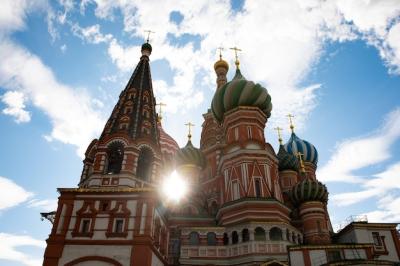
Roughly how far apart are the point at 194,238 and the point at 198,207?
4300 mm

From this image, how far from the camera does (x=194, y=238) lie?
23422mm

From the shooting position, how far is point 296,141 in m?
37.6

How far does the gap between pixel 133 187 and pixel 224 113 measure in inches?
462

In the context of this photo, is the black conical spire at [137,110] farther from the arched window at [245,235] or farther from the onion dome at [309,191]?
the onion dome at [309,191]

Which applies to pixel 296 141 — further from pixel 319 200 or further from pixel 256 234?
pixel 256 234

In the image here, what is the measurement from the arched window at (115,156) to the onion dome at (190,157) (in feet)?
36.7

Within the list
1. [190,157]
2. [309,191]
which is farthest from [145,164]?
[309,191]

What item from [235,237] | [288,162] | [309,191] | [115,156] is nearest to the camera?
[115,156]

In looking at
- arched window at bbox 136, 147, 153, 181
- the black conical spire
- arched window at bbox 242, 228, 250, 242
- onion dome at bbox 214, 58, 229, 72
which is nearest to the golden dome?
onion dome at bbox 214, 58, 229, 72

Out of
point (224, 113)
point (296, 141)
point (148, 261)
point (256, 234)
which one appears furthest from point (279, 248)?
point (296, 141)

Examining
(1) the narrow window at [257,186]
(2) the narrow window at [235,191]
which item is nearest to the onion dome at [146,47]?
(2) the narrow window at [235,191]

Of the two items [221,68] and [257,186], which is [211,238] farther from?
[221,68]

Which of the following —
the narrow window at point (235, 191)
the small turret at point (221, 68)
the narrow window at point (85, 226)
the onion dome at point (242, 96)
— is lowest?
the narrow window at point (85, 226)

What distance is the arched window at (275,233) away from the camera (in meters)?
22.1
